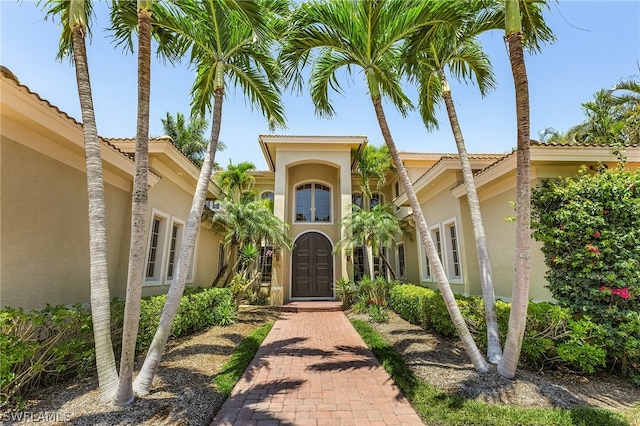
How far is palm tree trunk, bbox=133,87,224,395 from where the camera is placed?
14.8 ft

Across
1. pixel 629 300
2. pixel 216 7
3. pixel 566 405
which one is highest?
pixel 216 7

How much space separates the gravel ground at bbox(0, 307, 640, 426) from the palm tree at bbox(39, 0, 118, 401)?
1.53 ft

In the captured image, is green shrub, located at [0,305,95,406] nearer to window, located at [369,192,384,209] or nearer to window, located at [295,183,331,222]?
window, located at [295,183,331,222]

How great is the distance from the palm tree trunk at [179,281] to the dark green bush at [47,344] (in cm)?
130

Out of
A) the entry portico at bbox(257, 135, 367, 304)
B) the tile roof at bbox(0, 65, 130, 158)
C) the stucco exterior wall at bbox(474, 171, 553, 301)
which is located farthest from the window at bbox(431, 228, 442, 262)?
the tile roof at bbox(0, 65, 130, 158)

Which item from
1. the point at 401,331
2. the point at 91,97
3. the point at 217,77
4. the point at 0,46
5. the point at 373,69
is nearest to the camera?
the point at 91,97

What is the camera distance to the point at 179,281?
479 centimetres

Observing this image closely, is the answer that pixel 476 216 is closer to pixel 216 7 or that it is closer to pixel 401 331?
pixel 401 331

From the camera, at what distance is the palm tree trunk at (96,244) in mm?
4066

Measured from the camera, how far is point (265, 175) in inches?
785

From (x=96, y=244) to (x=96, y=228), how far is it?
0.21 meters

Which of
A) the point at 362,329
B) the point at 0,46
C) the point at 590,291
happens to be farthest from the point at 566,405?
the point at 0,46

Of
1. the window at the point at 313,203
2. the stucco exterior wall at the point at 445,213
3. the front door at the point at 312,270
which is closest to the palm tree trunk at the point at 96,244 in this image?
the stucco exterior wall at the point at 445,213

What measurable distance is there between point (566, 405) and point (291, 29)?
26.0 feet
